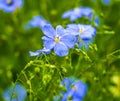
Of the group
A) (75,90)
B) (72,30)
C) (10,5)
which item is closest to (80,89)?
(75,90)

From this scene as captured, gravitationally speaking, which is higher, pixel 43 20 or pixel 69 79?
pixel 43 20

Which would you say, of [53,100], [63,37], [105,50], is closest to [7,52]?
[105,50]

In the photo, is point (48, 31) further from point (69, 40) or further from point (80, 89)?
point (80, 89)

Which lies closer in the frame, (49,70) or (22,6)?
(49,70)

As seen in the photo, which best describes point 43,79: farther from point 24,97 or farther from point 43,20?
point 43,20

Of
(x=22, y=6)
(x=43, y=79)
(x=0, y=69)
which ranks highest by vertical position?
(x=22, y=6)

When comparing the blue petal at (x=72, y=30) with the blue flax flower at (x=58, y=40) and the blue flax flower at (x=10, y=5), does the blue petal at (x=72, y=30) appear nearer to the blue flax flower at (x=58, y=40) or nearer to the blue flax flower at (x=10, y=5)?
the blue flax flower at (x=58, y=40)

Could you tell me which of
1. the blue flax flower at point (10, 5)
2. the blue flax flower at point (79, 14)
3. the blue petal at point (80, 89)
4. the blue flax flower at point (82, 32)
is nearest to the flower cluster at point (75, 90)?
the blue petal at point (80, 89)
